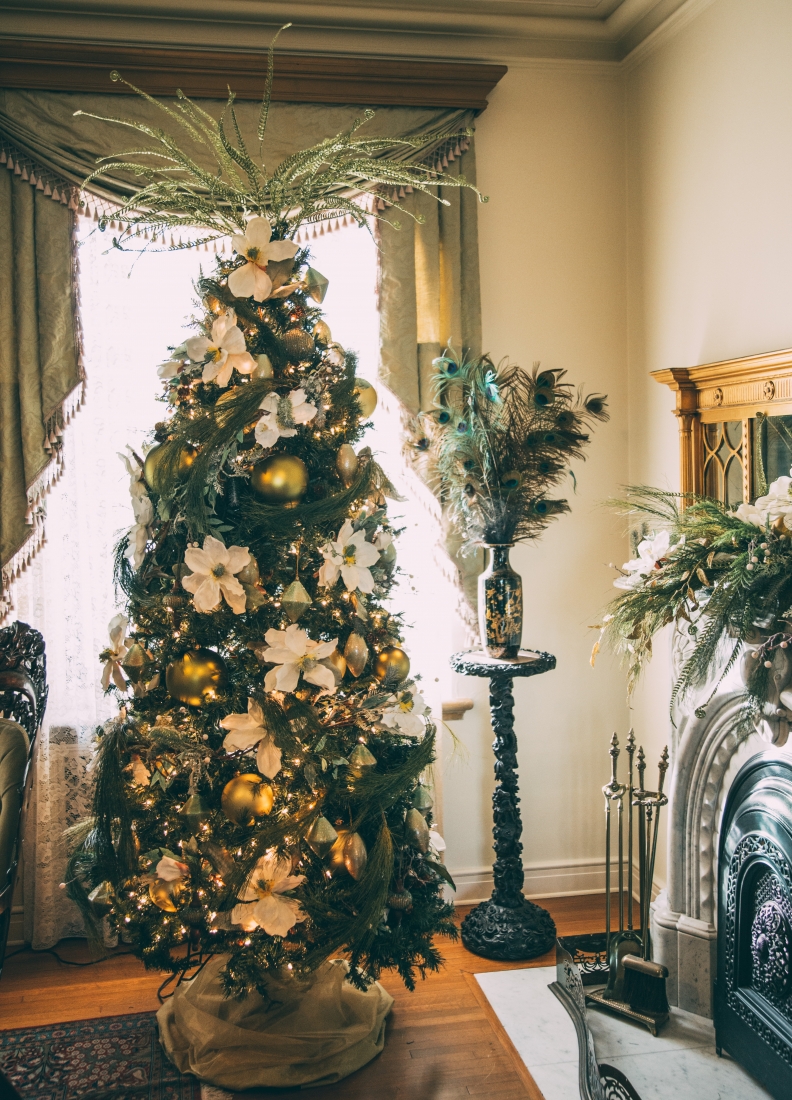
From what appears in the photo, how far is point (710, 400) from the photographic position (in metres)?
2.65

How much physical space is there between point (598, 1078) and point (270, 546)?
1394 millimetres

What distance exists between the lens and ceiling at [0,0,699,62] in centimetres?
283

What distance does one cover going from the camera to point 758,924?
2.03 m

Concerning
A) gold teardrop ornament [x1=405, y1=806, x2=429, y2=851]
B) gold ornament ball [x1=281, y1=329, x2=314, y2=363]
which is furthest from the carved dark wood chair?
gold ornament ball [x1=281, y1=329, x2=314, y2=363]

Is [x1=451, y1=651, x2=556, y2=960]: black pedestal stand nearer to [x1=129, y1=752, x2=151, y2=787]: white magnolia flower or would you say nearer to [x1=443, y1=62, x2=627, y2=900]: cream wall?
[x1=443, y1=62, x2=627, y2=900]: cream wall

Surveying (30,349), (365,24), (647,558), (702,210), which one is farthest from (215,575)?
(365,24)

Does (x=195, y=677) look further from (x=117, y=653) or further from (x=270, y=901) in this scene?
(x=270, y=901)

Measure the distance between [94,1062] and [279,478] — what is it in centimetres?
160

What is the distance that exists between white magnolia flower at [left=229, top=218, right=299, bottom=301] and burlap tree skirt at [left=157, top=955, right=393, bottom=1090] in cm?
162

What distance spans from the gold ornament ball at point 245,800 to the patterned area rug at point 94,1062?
767mm

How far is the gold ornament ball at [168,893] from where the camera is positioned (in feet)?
6.63

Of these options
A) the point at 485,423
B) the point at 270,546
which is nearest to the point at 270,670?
the point at 270,546

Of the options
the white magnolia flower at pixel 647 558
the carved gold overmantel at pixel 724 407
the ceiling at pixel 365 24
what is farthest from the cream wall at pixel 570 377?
the white magnolia flower at pixel 647 558

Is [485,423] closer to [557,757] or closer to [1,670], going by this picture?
[557,757]
